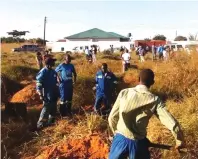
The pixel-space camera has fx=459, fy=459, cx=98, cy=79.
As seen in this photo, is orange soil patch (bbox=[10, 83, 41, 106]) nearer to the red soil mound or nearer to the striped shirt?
the red soil mound

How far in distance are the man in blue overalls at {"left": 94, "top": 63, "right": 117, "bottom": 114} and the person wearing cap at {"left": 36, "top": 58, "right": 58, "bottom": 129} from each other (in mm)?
1127

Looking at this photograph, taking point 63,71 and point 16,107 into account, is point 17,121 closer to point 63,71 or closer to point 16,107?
point 16,107

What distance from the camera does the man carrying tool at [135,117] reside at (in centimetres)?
528

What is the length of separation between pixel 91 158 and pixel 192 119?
196 centimetres

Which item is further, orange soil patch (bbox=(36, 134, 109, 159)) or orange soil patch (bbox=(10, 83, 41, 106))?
orange soil patch (bbox=(10, 83, 41, 106))

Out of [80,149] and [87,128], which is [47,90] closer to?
[87,128]

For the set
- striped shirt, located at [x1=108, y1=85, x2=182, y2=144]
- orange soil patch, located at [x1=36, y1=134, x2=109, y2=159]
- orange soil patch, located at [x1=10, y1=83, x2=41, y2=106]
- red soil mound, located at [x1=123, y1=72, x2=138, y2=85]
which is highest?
striped shirt, located at [x1=108, y1=85, x2=182, y2=144]

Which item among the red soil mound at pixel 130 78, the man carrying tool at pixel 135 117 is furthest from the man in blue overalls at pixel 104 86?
the man carrying tool at pixel 135 117

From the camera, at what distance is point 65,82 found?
428 inches

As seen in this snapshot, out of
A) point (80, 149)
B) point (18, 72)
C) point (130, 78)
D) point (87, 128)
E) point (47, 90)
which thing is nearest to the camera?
point (80, 149)

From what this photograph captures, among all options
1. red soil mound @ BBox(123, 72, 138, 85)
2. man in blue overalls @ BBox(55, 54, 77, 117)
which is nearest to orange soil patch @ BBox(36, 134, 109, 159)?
man in blue overalls @ BBox(55, 54, 77, 117)

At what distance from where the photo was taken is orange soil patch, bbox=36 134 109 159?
8289mm

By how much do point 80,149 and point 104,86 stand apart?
268 cm

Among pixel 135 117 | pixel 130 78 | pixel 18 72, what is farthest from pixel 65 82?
pixel 18 72
